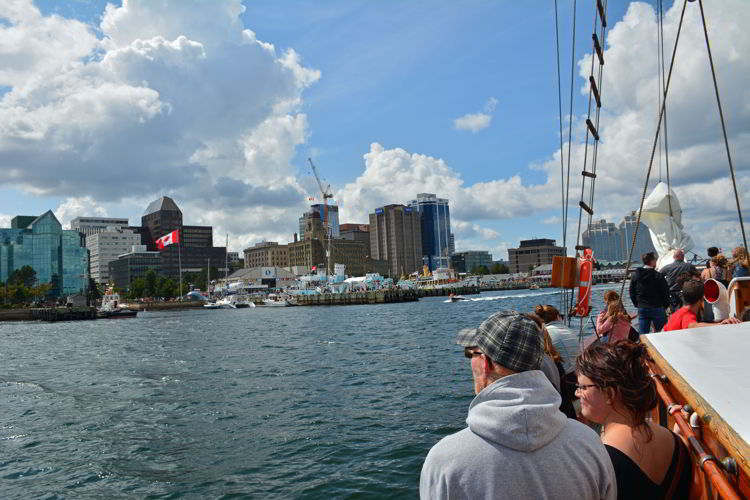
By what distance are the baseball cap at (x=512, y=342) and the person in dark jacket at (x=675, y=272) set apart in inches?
354

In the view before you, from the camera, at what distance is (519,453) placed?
228 cm

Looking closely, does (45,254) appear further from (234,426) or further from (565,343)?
(565,343)

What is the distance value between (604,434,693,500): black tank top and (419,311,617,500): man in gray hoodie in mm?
271

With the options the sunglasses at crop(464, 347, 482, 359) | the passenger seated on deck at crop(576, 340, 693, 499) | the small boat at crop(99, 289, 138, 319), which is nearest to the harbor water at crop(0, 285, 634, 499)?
the passenger seated on deck at crop(576, 340, 693, 499)

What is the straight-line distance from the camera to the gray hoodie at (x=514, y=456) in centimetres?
225

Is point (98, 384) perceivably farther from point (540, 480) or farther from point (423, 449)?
point (540, 480)

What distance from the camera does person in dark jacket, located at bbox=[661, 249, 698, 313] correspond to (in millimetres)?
10523

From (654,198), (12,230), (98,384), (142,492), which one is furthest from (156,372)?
(12,230)

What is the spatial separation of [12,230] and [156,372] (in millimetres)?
182020

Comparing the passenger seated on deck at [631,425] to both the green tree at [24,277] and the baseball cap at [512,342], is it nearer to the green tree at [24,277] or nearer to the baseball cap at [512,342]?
the baseball cap at [512,342]

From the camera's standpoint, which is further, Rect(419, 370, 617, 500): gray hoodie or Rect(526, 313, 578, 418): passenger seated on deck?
Rect(526, 313, 578, 418): passenger seated on deck

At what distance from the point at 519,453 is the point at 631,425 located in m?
0.90

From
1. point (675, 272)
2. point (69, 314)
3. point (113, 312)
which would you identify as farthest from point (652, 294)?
point (69, 314)

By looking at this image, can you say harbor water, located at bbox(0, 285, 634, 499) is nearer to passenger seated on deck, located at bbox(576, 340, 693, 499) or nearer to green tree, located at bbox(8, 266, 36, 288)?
passenger seated on deck, located at bbox(576, 340, 693, 499)
